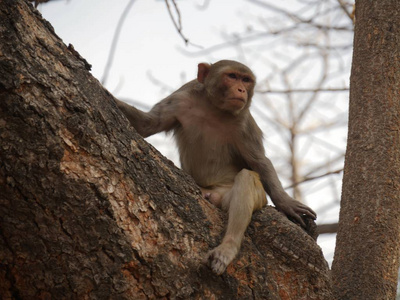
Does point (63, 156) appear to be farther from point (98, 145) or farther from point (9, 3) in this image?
point (9, 3)

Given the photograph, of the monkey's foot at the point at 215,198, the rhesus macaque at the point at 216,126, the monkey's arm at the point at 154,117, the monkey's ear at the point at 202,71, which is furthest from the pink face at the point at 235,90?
the monkey's foot at the point at 215,198

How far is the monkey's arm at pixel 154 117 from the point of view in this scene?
564cm

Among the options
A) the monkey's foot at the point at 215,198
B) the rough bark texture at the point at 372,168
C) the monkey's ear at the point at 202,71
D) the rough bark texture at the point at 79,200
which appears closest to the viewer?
the rough bark texture at the point at 79,200

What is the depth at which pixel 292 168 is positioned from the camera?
15.8m

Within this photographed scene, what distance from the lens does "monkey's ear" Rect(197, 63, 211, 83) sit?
6.45 metres

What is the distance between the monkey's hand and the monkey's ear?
1.75m

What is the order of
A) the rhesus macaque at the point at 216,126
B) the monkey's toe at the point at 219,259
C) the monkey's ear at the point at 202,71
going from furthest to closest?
the monkey's ear at the point at 202,71 < the rhesus macaque at the point at 216,126 < the monkey's toe at the point at 219,259

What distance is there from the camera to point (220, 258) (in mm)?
3584

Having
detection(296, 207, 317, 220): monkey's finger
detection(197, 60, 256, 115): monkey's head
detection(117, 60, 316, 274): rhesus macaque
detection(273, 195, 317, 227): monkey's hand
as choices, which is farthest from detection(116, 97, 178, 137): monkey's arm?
detection(296, 207, 317, 220): monkey's finger

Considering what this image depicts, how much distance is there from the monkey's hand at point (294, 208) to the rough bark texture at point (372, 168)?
646 millimetres

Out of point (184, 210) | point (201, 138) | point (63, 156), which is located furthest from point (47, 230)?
point (201, 138)

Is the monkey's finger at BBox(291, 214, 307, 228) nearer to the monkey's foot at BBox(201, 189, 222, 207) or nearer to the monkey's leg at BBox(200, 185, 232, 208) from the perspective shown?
the monkey's leg at BBox(200, 185, 232, 208)

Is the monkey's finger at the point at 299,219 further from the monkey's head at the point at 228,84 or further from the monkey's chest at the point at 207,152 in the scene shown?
the monkey's head at the point at 228,84

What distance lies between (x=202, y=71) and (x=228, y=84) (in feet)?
1.56
